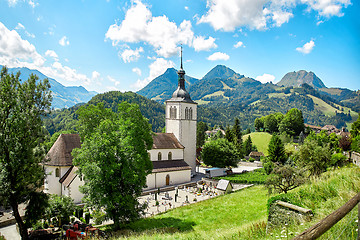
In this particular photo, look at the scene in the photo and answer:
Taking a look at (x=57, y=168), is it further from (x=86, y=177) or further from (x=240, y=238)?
(x=240, y=238)

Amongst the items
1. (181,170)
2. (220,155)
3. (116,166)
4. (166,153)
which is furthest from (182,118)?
(116,166)

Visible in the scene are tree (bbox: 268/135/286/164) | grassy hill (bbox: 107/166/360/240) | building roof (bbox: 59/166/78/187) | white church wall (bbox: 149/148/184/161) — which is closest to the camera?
grassy hill (bbox: 107/166/360/240)

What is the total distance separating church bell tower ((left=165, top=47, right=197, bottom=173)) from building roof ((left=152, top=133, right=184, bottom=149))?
94cm

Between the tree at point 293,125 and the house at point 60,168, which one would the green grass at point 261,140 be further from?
the house at point 60,168

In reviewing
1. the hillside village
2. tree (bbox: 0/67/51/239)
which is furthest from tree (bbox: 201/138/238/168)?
tree (bbox: 0/67/51/239)

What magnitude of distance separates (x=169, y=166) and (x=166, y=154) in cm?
215

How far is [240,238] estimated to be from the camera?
736cm

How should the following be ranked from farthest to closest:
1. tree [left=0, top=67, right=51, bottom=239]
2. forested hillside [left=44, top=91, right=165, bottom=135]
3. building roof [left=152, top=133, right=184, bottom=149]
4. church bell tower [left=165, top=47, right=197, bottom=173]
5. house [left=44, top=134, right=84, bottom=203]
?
1. forested hillside [left=44, top=91, right=165, bottom=135]
2. church bell tower [left=165, top=47, right=197, bottom=173]
3. building roof [left=152, top=133, right=184, bottom=149]
4. house [left=44, top=134, right=84, bottom=203]
5. tree [left=0, top=67, right=51, bottom=239]

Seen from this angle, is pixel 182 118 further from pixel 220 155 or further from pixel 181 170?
pixel 220 155

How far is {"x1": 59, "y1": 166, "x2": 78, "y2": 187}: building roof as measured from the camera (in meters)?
26.9

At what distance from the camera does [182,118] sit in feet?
133

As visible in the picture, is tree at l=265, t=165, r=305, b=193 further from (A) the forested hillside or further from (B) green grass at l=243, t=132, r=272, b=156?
(A) the forested hillside

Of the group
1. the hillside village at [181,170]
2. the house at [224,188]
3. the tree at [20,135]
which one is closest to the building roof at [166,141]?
the hillside village at [181,170]

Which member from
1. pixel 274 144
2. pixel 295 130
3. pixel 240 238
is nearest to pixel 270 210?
pixel 240 238
